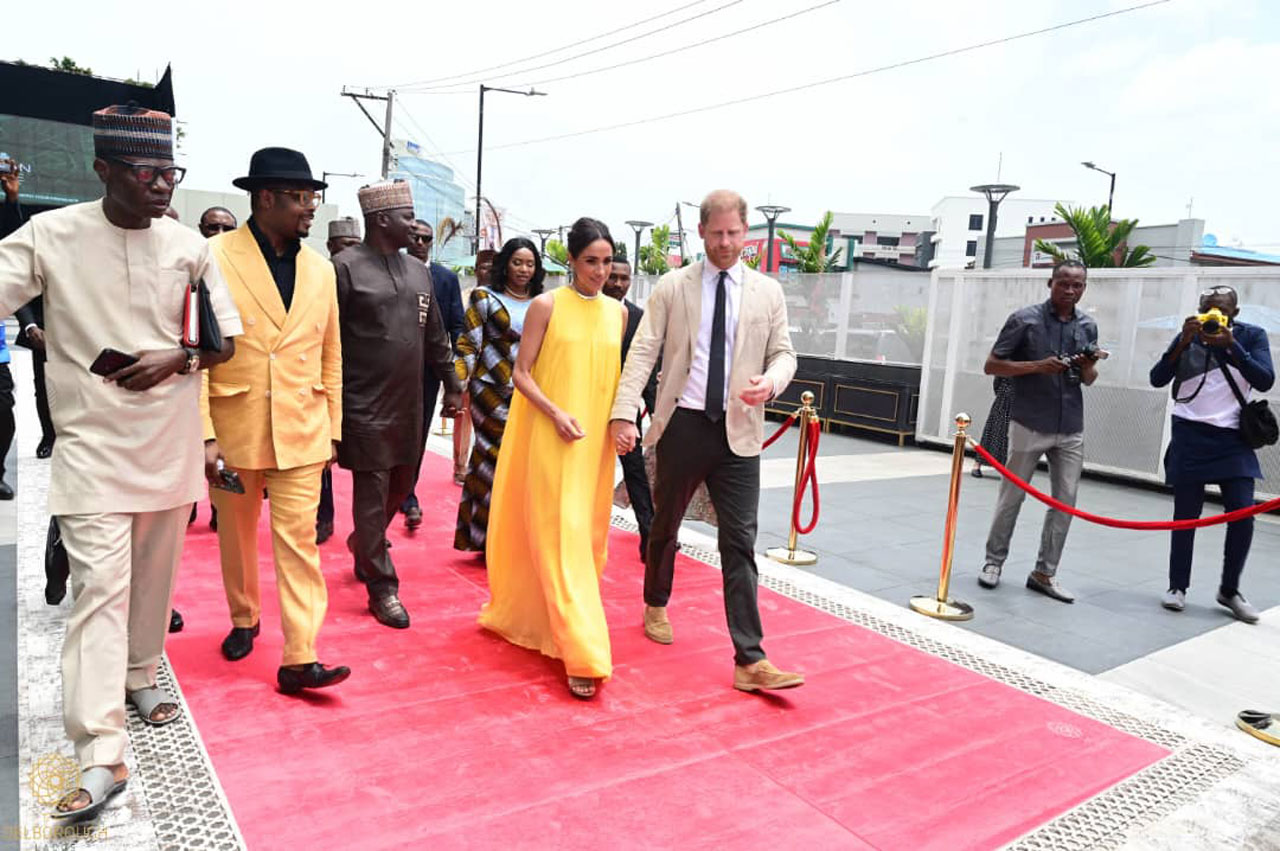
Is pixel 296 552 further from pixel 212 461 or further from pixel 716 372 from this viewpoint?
pixel 716 372

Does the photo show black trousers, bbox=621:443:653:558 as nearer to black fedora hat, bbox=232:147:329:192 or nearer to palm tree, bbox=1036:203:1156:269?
black fedora hat, bbox=232:147:329:192

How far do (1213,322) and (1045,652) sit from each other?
7.03ft

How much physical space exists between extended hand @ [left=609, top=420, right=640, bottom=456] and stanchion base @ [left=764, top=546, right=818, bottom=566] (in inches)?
94.7

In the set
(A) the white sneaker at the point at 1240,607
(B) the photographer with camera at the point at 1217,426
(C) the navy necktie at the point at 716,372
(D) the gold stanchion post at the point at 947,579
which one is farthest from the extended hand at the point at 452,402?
(A) the white sneaker at the point at 1240,607

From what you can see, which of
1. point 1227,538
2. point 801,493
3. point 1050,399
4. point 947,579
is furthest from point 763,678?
point 1227,538

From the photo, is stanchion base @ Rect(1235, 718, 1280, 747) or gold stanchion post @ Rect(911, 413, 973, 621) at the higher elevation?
gold stanchion post @ Rect(911, 413, 973, 621)

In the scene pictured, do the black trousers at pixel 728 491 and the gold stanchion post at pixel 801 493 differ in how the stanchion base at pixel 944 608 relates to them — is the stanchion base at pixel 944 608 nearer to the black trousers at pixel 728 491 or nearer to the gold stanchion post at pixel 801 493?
the gold stanchion post at pixel 801 493

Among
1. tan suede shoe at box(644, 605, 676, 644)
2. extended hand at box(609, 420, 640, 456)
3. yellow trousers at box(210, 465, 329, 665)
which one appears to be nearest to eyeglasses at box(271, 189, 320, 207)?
yellow trousers at box(210, 465, 329, 665)

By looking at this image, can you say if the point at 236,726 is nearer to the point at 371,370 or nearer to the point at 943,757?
the point at 371,370

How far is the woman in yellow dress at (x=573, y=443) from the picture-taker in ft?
11.9

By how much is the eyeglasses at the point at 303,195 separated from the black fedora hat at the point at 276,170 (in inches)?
1.0

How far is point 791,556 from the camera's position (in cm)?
588

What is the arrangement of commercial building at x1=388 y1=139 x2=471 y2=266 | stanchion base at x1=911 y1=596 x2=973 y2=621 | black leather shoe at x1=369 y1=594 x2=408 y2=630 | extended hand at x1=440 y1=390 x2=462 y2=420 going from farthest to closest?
1. commercial building at x1=388 y1=139 x2=471 y2=266
2. stanchion base at x1=911 y1=596 x2=973 y2=621
3. extended hand at x1=440 y1=390 x2=462 y2=420
4. black leather shoe at x1=369 y1=594 x2=408 y2=630

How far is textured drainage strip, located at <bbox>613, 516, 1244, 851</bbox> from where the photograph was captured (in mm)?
2790
